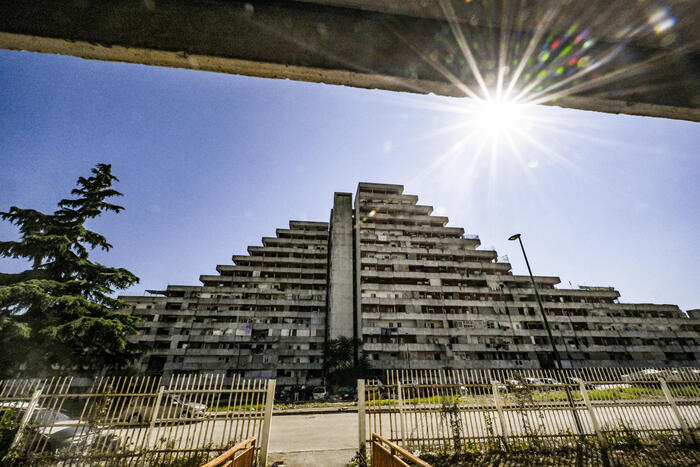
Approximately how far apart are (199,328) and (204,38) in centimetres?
4969

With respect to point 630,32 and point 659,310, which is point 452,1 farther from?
point 659,310

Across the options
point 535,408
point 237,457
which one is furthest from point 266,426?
point 535,408

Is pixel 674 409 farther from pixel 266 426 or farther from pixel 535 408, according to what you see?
pixel 266 426

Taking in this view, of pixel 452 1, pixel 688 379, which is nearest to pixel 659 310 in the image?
pixel 688 379

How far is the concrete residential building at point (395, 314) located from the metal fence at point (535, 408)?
1243 inches

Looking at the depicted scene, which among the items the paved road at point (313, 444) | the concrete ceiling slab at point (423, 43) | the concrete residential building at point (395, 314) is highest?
the concrete residential building at point (395, 314)

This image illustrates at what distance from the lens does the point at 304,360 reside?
42781mm

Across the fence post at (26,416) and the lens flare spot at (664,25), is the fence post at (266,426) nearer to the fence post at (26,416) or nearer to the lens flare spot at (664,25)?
the fence post at (26,416)

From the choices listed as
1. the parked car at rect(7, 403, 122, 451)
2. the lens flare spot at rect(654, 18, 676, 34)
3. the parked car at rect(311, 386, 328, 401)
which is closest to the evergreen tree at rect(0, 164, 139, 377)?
the parked car at rect(7, 403, 122, 451)

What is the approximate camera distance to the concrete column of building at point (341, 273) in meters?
43.4

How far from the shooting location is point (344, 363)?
122 feet

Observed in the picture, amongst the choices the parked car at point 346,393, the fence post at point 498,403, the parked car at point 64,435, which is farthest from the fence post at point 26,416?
the parked car at point 346,393

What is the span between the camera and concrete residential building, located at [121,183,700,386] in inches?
1607

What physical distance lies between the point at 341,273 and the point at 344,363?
49.7 feet
